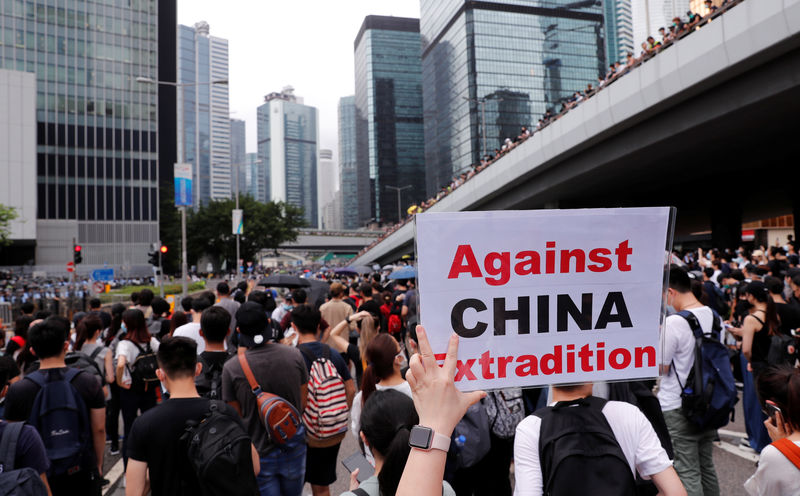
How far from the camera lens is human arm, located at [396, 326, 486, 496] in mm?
1474

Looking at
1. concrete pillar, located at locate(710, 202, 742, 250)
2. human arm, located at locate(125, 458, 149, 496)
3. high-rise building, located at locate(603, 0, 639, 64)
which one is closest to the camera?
human arm, located at locate(125, 458, 149, 496)

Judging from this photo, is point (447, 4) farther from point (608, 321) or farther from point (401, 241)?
point (608, 321)

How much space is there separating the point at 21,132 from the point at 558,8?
272 feet

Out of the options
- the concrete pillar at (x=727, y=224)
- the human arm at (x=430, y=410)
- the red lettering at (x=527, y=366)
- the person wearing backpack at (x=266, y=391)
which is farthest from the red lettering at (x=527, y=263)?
the concrete pillar at (x=727, y=224)

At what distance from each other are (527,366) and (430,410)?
68 centimetres

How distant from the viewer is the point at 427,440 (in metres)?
1.48

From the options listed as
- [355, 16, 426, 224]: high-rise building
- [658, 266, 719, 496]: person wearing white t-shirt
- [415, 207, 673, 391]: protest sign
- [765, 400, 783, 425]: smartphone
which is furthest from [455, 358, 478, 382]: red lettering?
[355, 16, 426, 224]: high-rise building

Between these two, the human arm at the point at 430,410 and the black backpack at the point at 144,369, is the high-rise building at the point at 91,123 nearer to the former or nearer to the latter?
the black backpack at the point at 144,369

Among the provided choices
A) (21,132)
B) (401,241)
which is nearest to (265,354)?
(401,241)

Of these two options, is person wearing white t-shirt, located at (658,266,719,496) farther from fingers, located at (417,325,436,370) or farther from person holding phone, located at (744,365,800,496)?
fingers, located at (417,325,436,370)

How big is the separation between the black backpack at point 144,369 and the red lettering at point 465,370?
4796 mm

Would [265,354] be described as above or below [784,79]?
below

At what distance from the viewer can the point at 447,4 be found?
9344 centimetres

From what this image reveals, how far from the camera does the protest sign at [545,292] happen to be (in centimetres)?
199
